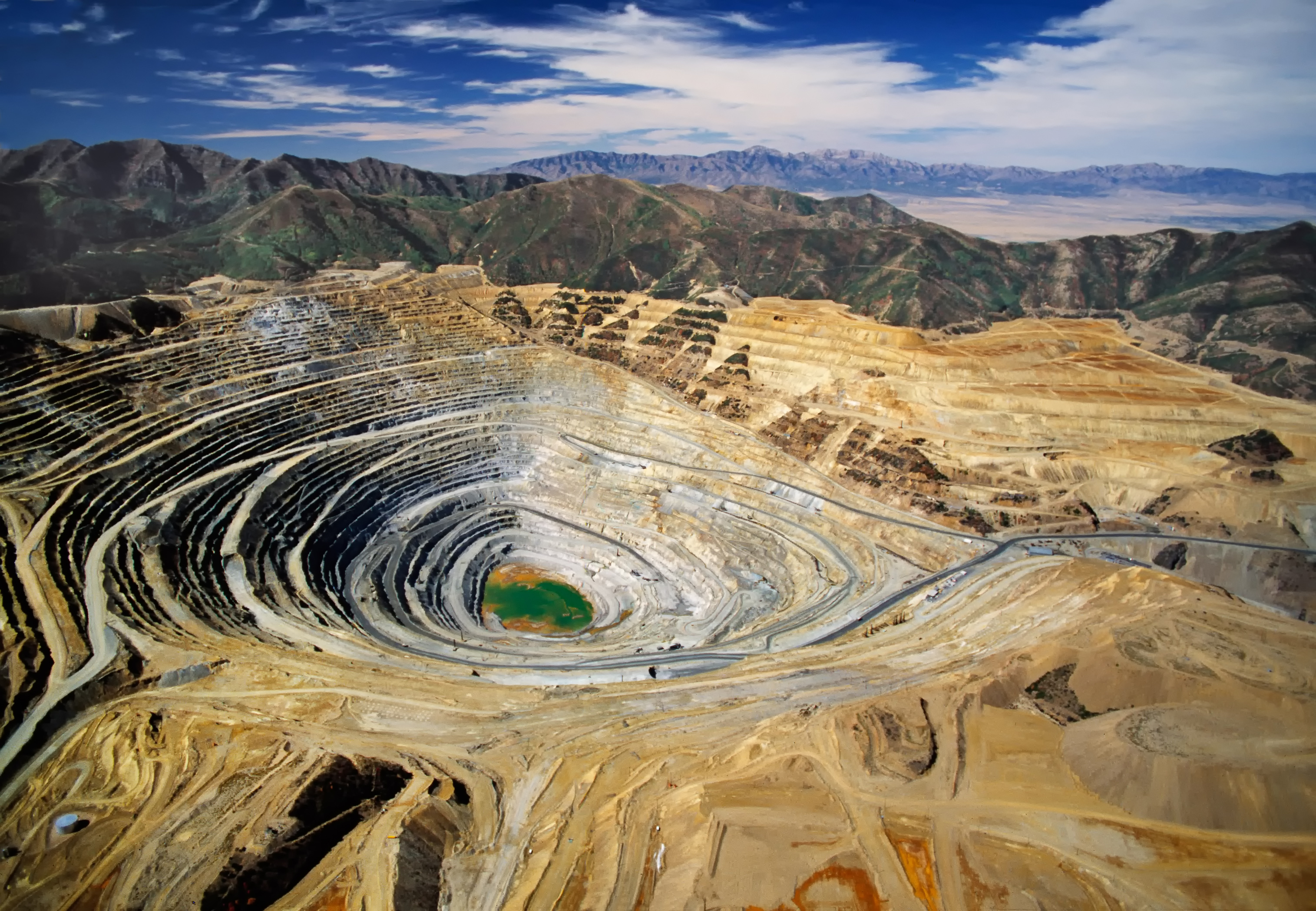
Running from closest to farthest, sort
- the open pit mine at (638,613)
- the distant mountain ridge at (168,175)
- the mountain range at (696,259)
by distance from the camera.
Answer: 1. the open pit mine at (638,613)
2. the mountain range at (696,259)
3. the distant mountain ridge at (168,175)

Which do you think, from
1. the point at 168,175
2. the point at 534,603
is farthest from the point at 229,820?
the point at 168,175

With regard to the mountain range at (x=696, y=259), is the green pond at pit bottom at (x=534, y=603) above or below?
below

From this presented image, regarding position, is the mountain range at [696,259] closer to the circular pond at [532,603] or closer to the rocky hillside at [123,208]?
the rocky hillside at [123,208]

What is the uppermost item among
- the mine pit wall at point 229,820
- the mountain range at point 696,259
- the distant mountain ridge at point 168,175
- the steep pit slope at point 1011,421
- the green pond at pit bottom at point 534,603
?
the distant mountain ridge at point 168,175

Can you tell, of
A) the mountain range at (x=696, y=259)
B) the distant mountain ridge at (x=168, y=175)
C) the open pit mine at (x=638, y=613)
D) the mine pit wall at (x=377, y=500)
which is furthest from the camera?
the distant mountain ridge at (x=168, y=175)

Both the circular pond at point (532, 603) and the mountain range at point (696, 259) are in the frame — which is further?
the mountain range at point (696, 259)

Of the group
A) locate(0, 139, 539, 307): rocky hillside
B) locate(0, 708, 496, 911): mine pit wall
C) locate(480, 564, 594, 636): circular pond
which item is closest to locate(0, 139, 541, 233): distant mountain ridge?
locate(0, 139, 539, 307): rocky hillside

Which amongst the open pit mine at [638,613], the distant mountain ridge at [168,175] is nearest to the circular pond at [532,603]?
the open pit mine at [638,613]
